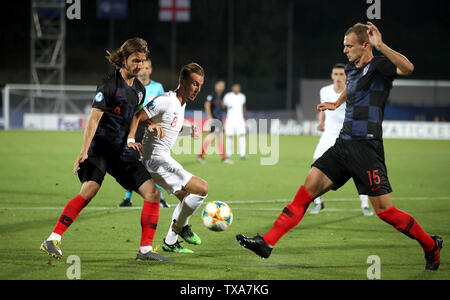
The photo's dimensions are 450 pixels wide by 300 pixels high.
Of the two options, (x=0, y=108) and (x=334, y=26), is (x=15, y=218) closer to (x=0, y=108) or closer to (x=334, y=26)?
(x=0, y=108)

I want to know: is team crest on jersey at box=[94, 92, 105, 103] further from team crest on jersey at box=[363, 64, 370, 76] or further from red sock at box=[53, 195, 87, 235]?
team crest on jersey at box=[363, 64, 370, 76]

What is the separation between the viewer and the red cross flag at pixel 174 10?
38.7 metres

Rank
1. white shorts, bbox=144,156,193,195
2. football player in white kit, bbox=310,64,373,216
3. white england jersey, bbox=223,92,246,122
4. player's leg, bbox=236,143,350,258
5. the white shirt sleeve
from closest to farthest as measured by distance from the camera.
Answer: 1. player's leg, bbox=236,143,350,258
2. the white shirt sleeve
3. white shorts, bbox=144,156,193,195
4. football player in white kit, bbox=310,64,373,216
5. white england jersey, bbox=223,92,246,122

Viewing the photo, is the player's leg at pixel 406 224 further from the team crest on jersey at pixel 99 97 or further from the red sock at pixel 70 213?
the red sock at pixel 70 213

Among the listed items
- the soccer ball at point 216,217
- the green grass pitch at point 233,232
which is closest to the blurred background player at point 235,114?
the green grass pitch at point 233,232

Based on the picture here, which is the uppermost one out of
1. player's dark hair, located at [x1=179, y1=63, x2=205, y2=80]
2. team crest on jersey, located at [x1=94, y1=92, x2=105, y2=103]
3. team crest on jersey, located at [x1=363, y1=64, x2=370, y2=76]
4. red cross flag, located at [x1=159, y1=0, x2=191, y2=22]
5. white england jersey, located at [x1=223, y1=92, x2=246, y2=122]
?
red cross flag, located at [x1=159, y1=0, x2=191, y2=22]

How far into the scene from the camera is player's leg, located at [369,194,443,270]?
620 cm

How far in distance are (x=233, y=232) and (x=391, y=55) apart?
3.38 m

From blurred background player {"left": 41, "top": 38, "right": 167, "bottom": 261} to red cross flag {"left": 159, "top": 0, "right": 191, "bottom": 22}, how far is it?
1288 inches

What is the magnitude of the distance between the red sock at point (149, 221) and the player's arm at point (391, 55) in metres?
2.60

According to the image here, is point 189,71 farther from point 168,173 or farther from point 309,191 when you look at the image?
point 309,191

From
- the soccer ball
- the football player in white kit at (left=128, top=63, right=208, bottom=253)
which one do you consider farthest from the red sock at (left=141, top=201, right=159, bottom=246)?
the soccer ball

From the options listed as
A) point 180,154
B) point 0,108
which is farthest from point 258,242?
point 0,108

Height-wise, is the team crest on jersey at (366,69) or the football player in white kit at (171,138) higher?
the team crest on jersey at (366,69)
